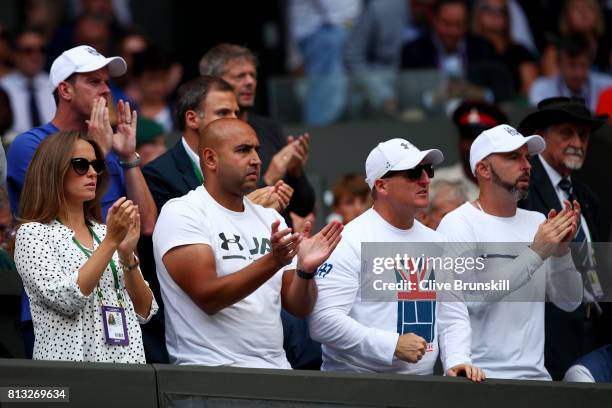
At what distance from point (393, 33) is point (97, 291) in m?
8.07

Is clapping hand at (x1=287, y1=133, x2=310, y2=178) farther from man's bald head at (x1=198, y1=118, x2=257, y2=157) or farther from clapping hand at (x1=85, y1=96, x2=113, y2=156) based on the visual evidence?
clapping hand at (x1=85, y1=96, x2=113, y2=156)

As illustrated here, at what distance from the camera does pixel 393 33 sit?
14.5 meters

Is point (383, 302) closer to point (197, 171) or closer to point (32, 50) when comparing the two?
point (197, 171)

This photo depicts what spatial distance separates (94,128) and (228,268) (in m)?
1.23

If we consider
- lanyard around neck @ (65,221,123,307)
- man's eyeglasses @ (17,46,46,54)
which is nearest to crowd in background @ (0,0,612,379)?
man's eyeglasses @ (17,46,46,54)

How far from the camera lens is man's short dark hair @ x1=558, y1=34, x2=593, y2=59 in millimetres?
13297

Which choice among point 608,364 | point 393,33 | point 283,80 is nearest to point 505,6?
A: point 393,33

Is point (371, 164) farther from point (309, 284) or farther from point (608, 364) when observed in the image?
point (608, 364)

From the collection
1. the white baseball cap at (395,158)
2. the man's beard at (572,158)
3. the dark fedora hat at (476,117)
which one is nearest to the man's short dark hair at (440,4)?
the dark fedora hat at (476,117)

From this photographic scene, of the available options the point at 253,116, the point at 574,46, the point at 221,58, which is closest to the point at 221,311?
the point at 253,116

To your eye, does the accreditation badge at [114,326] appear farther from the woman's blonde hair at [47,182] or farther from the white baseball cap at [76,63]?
the white baseball cap at [76,63]

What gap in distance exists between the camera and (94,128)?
312 inches

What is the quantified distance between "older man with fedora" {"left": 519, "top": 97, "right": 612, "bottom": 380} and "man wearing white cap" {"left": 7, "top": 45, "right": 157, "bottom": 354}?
2.28m

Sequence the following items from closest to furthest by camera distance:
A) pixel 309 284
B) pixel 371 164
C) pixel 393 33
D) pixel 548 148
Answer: pixel 309 284, pixel 371 164, pixel 548 148, pixel 393 33
